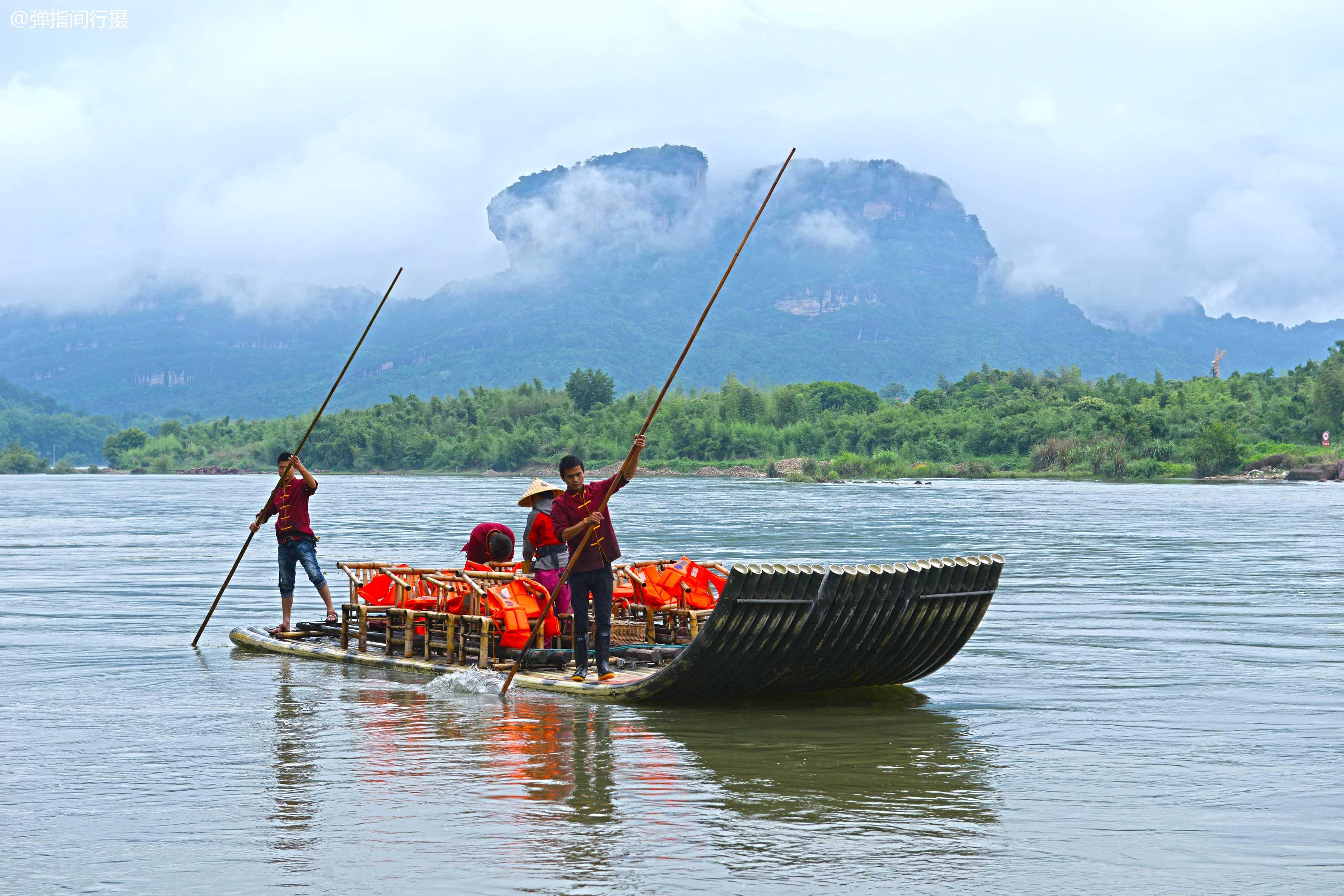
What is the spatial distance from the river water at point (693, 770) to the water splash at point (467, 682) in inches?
1.3

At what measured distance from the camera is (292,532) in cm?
1452

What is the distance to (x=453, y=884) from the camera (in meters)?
6.48

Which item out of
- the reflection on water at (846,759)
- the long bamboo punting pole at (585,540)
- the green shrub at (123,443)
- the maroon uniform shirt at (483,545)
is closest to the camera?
the reflection on water at (846,759)

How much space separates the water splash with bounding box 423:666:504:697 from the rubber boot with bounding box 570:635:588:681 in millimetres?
745

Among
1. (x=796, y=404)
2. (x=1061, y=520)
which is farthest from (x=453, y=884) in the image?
(x=796, y=404)

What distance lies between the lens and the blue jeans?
1458cm

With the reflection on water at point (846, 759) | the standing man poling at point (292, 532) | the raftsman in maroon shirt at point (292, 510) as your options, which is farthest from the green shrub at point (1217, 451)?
the reflection on water at point (846, 759)

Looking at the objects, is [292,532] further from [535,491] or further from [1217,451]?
[1217,451]

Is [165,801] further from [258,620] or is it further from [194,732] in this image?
[258,620]

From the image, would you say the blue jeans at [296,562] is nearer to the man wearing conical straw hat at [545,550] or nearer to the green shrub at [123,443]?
the man wearing conical straw hat at [545,550]

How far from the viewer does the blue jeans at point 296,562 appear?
1458 cm

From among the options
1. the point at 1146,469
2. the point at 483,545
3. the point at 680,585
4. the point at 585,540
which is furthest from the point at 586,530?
the point at 1146,469

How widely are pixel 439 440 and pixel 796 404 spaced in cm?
4024

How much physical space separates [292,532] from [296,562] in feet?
1.43
